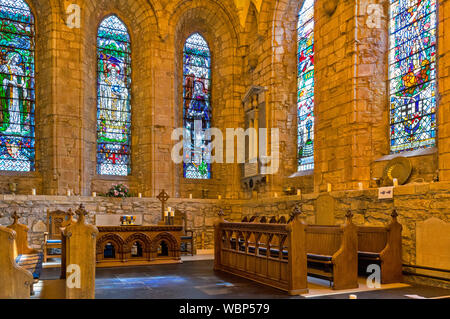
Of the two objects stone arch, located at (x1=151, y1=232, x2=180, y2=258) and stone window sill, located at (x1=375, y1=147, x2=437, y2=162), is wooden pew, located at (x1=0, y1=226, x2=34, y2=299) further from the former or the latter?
stone window sill, located at (x1=375, y1=147, x2=437, y2=162)

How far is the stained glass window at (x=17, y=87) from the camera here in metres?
11.4

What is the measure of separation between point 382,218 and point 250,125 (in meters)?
5.73

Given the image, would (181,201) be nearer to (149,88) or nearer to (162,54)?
(149,88)

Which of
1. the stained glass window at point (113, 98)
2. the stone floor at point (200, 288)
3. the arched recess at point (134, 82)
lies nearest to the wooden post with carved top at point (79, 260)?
the stone floor at point (200, 288)

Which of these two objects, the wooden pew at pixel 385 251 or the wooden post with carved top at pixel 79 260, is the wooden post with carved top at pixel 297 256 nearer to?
the wooden pew at pixel 385 251

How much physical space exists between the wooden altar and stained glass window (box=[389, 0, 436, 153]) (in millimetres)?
4737

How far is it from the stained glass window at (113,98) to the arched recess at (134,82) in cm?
17

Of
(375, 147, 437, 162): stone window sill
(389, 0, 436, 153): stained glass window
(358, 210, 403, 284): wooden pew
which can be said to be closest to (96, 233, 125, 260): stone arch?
(358, 210, 403, 284): wooden pew

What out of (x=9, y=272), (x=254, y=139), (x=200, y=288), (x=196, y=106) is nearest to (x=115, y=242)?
(x=200, y=288)

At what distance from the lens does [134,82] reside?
42.7 ft

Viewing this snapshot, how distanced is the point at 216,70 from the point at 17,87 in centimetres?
556

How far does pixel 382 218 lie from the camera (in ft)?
23.9

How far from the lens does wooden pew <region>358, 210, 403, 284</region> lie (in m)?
6.46
